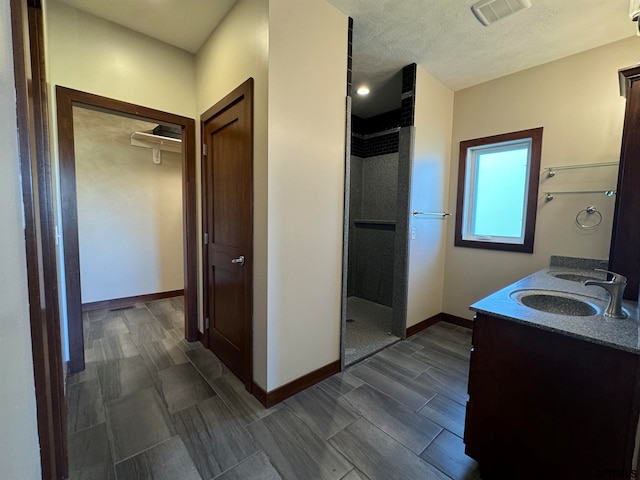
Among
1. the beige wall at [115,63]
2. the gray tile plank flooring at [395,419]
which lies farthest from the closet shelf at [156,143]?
the gray tile plank flooring at [395,419]

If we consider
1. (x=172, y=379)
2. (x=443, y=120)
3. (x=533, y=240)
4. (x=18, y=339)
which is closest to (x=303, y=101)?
(x=18, y=339)

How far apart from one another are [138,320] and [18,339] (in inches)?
128

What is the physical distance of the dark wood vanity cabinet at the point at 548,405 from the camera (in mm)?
1008

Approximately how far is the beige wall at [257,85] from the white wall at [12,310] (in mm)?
1206

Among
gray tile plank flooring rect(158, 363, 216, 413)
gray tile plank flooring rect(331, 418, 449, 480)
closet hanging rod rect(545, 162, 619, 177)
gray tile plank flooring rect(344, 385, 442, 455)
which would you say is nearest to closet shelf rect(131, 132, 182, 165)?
gray tile plank flooring rect(158, 363, 216, 413)

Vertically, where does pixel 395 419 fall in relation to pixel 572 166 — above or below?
below

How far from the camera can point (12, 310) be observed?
539mm

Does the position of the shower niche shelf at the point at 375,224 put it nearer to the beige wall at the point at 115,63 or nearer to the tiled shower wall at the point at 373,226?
the tiled shower wall at the point at 373,226

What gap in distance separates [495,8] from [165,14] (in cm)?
239

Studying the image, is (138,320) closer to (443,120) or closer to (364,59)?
(364,59)

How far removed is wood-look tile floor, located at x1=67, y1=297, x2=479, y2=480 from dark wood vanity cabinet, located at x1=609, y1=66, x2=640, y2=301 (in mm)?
1293

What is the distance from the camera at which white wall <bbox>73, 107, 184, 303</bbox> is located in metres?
3.51

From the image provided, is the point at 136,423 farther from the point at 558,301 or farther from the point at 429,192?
the point at 429,192

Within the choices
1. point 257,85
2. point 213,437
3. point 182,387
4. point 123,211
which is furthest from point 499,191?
point 123,211
